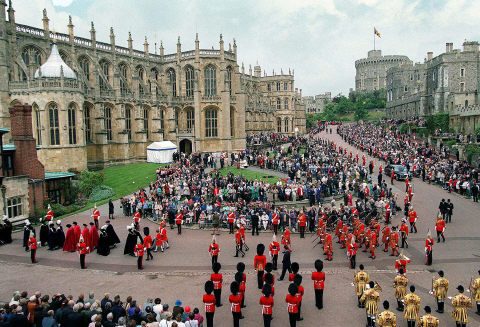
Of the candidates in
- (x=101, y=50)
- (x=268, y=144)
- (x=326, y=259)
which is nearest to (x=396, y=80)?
(x=268, y=144)

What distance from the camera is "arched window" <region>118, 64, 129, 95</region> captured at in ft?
178

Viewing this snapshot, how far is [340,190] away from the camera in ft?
106

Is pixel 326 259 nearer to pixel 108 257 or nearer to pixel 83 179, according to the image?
pixel 108 257

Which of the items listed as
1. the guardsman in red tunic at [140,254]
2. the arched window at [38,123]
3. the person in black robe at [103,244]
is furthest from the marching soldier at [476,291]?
the arched window at [38,123]

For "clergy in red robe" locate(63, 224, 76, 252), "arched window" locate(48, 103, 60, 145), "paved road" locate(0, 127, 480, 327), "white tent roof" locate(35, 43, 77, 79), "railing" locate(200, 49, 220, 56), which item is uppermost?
"railing" locate(200, 49, 220, 56)

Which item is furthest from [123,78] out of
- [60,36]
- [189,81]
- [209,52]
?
[209,52]

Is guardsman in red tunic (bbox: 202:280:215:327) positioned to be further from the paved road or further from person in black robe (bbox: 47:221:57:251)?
person in black robe (bbox: 47:221:57:251)

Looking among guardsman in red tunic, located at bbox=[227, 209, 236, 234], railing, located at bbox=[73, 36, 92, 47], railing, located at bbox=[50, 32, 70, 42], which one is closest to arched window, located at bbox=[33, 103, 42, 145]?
railing, located at bbox=[50, 32, 70, 42]

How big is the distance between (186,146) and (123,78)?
41.6 ft

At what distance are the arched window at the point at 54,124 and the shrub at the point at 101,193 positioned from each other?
313 inches

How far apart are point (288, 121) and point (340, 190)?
59639 millimetres

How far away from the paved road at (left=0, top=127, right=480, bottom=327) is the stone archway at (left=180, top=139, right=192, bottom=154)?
36.0 metres

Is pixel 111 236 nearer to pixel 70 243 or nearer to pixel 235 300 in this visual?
pixel 70 243

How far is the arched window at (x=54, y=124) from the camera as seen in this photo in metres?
39.0
